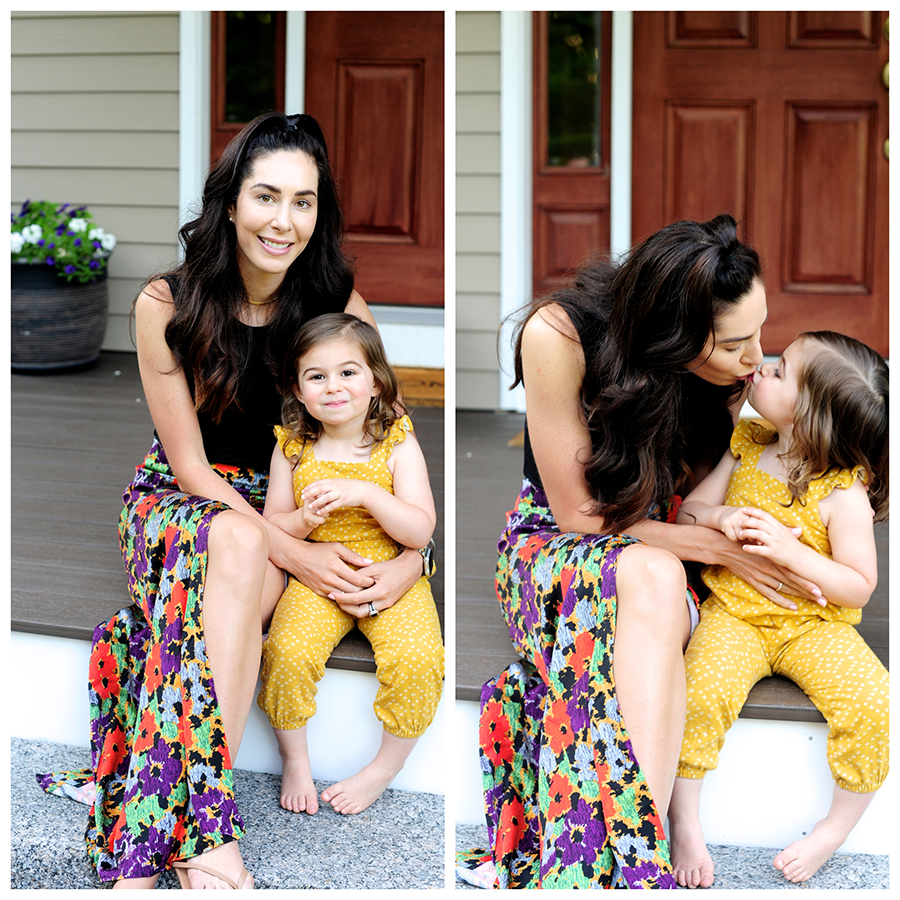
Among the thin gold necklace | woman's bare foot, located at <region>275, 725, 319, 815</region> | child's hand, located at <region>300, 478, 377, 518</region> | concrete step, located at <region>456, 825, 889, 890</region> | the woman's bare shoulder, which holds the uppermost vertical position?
the thin gold necklace

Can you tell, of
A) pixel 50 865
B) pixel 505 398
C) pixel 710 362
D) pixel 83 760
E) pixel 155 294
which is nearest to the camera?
pixel 710 362

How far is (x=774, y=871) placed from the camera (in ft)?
5.73

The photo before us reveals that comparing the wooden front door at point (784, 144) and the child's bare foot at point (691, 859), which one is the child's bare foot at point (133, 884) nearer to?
the child's bare foot at point (691, 859)

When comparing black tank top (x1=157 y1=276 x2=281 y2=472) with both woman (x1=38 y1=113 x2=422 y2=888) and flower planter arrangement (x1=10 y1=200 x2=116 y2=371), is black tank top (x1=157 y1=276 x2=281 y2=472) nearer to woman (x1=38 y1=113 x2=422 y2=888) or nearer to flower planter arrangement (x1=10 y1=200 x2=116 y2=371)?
woman (x1=38 y1=113 x2=422 y2=888)

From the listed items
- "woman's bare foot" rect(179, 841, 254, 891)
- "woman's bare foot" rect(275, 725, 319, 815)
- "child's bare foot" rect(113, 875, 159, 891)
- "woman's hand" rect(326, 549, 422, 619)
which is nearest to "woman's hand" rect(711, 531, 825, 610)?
"woman's hand" rect(326, 549, 422, 619)

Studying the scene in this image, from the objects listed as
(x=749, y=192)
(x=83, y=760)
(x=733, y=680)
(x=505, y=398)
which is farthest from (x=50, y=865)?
(x=749, y=192)

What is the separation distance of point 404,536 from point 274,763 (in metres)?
0.53

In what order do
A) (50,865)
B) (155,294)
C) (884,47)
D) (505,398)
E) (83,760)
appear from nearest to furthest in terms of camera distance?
1. (50,865)
2. (155,294)
3. (83,760)
4. (884,47)
5. (505,398)

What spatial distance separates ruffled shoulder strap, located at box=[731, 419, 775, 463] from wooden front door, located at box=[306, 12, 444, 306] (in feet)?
8.24

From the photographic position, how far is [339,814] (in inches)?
74.2

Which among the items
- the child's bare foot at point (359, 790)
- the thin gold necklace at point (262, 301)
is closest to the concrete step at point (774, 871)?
the child's bare foot at point (359, 790)

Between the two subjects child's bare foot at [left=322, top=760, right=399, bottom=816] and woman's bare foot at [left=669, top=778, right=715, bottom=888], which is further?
child's bare foot at [left=322, top=760, right=399, bottom=816]

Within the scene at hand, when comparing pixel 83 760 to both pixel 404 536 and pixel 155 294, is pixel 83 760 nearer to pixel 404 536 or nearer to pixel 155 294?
pixel 404 536

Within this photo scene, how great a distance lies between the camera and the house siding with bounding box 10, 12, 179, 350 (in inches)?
175
